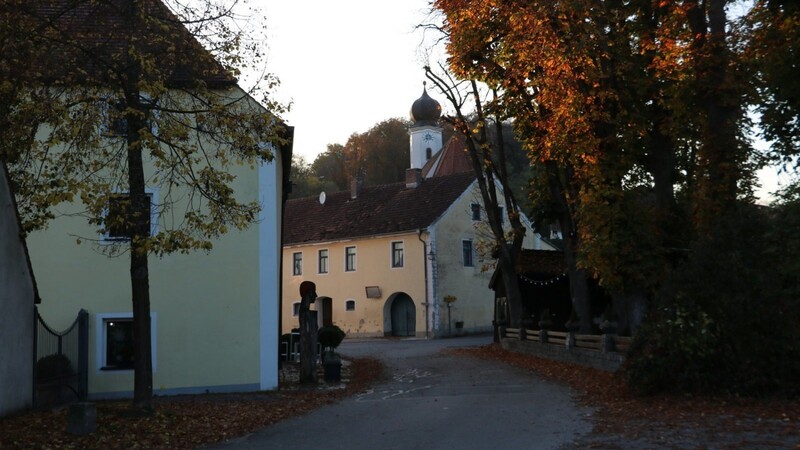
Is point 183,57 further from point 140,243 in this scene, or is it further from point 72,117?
point 140,243

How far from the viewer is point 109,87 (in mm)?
13781

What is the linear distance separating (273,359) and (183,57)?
832cm

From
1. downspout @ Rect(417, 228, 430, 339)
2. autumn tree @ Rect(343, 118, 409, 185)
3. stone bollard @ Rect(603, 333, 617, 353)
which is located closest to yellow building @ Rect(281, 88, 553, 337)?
downspout @ Rect(417, 228, 430, 339)

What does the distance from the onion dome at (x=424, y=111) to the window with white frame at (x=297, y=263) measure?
Result: 20.1m

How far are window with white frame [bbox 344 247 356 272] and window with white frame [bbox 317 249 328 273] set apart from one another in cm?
179

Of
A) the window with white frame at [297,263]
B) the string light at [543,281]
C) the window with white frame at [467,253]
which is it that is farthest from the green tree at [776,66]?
the window with white frame at [297,263]

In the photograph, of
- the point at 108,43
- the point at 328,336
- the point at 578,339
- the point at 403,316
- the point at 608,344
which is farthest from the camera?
the point at 403,316

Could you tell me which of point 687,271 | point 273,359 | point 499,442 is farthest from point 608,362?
point 499,442

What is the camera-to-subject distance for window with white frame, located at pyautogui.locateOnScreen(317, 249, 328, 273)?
2136 inches

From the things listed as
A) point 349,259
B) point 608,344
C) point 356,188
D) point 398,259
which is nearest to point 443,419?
point 608,344

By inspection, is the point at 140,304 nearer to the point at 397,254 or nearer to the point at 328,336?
the point at 328,336

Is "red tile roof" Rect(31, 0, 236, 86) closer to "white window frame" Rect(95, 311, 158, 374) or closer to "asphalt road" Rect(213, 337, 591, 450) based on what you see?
"asphalt road" Rect(213, 337, 591, 450)

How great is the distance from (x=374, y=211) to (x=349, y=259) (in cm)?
316

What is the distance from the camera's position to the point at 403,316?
50656mm
